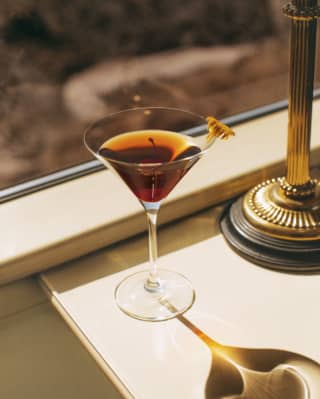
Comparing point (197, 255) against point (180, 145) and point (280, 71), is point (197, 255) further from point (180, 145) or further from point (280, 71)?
point (280, 71)

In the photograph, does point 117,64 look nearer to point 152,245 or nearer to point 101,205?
point 101,205

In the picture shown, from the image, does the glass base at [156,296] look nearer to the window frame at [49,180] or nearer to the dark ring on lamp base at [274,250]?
the dark ring on lamp base at [274,250]

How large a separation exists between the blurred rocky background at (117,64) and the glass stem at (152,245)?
413 millimetres

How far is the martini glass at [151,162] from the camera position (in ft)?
2.17

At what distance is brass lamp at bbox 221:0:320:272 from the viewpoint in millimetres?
729

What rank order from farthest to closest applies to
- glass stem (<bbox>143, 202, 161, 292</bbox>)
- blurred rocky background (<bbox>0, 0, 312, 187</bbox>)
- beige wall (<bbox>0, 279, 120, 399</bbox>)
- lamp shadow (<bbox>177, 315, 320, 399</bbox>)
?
blurred rocky background (<bbox>0, 0, 312, 187</bbox>) → beige wall (<bbox>0, 279, 120, 399</bbox>) → glass stem (<bbox>143, 202, 161, 292</bbox>) → lamp shadow (<bbox>177, 315, 320, 399</bbox>)

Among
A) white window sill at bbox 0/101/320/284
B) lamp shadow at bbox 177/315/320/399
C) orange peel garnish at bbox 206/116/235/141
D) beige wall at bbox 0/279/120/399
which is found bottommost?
beige wall at bbox 0/279/120/399

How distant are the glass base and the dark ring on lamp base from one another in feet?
0.26

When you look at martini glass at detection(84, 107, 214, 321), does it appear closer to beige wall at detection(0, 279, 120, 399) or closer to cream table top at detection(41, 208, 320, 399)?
cream table top at detection(41, 208, 320, 399)

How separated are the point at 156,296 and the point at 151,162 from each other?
15 centimetres

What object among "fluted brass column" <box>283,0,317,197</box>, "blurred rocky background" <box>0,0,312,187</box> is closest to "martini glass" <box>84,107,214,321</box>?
"fluted brass column" <box>283,0,317,197</box>

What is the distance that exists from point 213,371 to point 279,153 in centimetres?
38

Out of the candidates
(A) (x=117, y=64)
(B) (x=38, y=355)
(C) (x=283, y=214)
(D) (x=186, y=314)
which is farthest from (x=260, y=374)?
(A) (x=117, y=64)

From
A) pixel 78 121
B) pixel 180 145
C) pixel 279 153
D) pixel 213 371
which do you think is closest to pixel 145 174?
pixel 180 145
